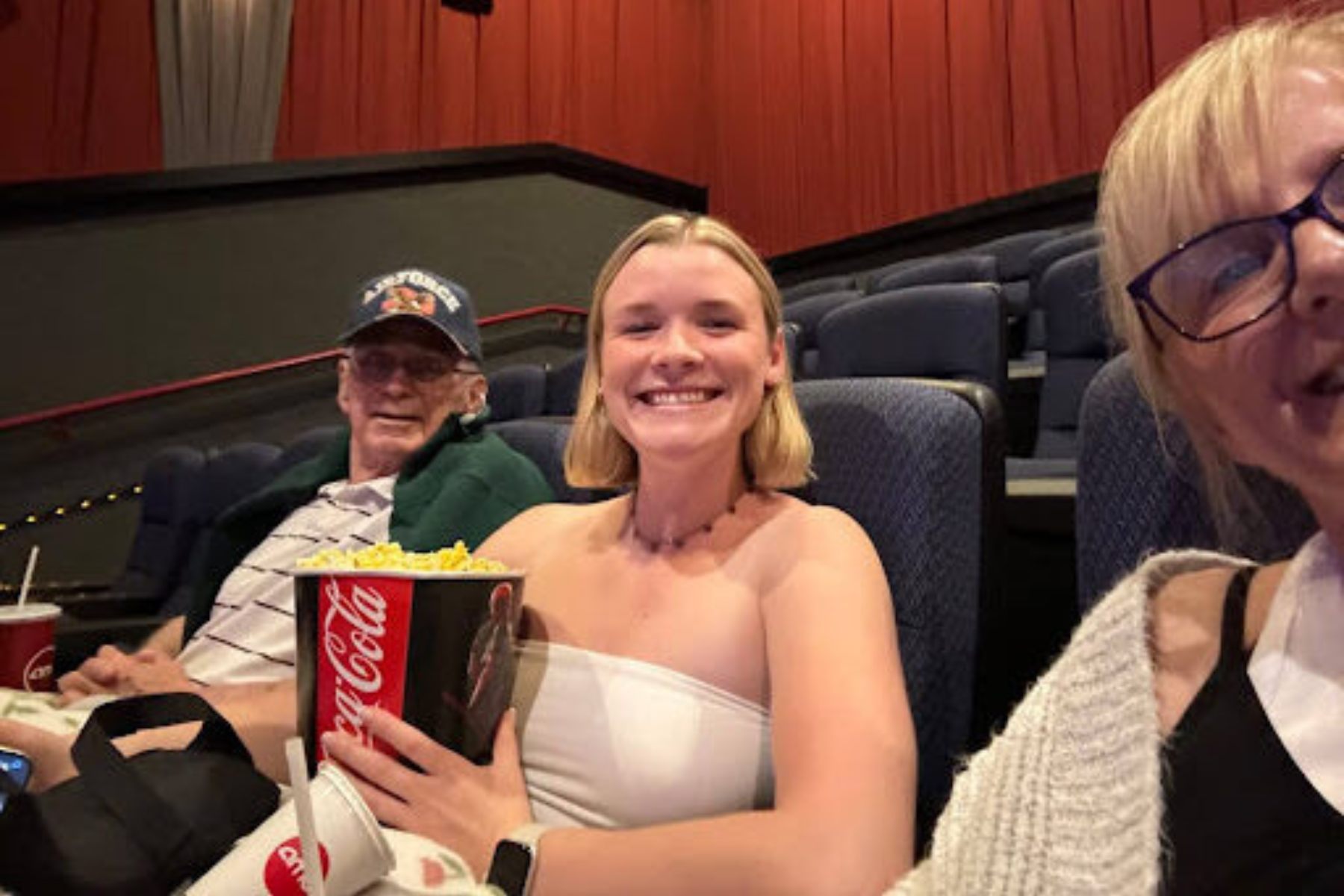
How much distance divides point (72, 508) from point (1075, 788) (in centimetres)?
384

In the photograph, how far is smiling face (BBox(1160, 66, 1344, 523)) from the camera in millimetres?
390

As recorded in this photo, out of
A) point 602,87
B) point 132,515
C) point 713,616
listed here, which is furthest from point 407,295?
point 602,87

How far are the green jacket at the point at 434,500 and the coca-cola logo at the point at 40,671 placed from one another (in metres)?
0.34

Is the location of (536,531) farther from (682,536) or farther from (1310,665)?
(1310,665)

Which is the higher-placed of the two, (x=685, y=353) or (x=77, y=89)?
(x=77, y=89)

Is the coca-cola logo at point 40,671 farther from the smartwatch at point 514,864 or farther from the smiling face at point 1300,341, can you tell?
the smiling face at point 1300,341

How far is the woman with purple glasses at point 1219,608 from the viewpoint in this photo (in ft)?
1.31

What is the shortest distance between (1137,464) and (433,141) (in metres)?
4.82

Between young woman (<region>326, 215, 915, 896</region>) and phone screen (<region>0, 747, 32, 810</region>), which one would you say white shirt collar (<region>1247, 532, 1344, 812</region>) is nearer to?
young woman (<region>326, 215, 915, 896</region>)

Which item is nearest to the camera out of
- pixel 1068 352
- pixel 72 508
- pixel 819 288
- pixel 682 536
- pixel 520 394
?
pixel 682 536

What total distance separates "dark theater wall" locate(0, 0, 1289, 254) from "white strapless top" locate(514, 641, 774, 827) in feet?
11.9

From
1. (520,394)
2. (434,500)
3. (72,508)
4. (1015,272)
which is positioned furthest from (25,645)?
(1015,272)

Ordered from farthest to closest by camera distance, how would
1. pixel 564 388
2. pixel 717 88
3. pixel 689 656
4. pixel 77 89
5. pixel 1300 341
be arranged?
pixel 717 88 < pixel 77 89 < pixel 564 388 < pixel 689 656 < pixel 1300 341

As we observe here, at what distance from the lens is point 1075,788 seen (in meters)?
0.47
